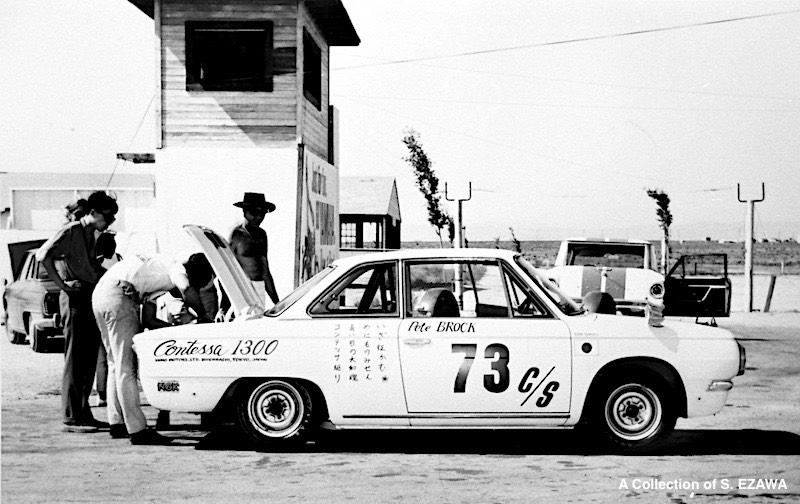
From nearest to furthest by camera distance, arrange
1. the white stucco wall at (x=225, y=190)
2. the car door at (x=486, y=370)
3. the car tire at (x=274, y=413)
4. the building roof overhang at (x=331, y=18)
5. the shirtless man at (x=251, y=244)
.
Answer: the car door at (x=486, y=370) → the car tire at (x=274, y=413) → the shirtless man at (x=251, y=244) → the white stucco wall at (x=225, y=190) → the building roof overhang at (x=331, y=18)

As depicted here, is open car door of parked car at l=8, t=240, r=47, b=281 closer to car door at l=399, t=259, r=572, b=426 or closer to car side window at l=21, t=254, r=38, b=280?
car side window at l=21, t=254, r=38, b=280

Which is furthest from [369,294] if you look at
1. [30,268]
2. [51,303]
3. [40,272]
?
[30,268]

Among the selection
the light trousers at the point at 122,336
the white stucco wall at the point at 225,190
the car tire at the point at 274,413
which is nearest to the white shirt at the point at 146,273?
the light trousers at the point at 122,336

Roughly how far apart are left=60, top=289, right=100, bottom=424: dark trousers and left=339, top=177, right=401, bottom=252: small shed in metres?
21.3

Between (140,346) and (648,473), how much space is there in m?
3.55

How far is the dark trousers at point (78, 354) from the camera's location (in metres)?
7.53

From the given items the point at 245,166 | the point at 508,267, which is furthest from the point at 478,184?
the point at 508,267

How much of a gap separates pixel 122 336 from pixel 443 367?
94.9 inches

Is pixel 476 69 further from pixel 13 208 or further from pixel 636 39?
pixel 13 208

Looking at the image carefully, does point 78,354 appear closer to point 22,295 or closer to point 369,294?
point 369,294

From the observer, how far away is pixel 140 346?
669cm

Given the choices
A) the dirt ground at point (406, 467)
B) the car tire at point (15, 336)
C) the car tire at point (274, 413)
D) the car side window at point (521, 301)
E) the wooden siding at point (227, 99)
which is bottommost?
the dirt ground at point (406, 467)

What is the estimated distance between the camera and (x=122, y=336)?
6973 mm

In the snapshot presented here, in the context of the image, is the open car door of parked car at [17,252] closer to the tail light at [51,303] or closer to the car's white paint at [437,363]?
the tail light at [51,303]
